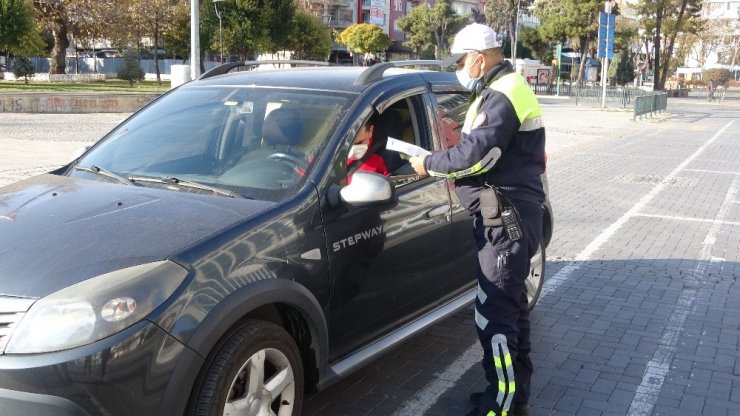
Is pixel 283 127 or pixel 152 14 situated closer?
pixel 283 127

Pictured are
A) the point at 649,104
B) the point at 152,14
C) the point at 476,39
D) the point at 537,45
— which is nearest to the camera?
the point at 476,39

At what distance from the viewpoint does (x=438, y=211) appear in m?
4.27

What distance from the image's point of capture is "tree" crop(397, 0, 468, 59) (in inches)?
2768

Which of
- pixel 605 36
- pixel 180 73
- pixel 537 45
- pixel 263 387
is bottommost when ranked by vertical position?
pixel 263 387

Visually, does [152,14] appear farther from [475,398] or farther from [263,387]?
[263,387]

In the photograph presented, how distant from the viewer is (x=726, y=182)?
13266 millimetres

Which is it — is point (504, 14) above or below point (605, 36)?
above

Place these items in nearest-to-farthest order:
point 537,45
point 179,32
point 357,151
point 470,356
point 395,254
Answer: point 357,151 < point 395,254 < point 470,356 < point 179,32 < point 537,45

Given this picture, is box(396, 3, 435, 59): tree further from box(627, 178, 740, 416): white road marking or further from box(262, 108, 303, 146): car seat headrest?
box(262, 108, 303, 146): car seat headrest

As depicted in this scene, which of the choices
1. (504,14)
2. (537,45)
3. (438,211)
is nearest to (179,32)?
(537,45)

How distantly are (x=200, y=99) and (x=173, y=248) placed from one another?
1706 mm

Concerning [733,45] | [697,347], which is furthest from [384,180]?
[733,45]

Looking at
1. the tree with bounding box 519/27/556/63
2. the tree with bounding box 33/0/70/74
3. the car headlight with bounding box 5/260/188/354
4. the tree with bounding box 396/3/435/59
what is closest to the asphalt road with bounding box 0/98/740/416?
the car headlight with bounding box 5/260/188/354

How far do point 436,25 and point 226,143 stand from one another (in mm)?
69734
